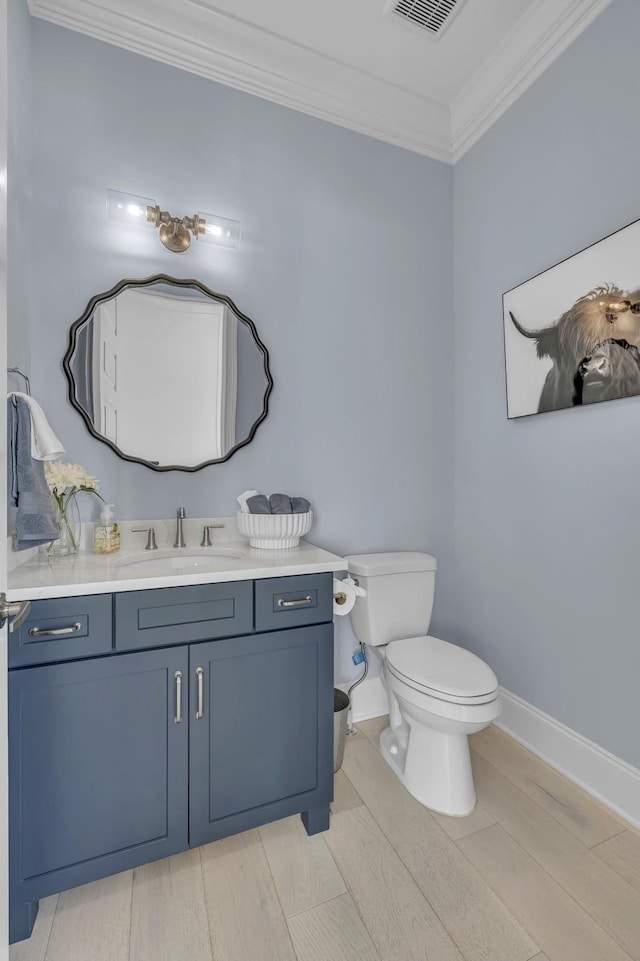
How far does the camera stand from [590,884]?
123 centimetres

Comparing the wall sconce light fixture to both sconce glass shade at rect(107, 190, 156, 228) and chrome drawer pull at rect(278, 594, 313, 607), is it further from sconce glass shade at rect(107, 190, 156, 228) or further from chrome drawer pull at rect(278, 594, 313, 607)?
chrome drawer pull at rect(278, 594, 313, 607)

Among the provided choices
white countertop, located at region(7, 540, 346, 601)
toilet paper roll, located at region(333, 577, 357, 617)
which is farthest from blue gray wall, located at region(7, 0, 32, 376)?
toilet paper roll, located at region(333, 577, 357, 617)

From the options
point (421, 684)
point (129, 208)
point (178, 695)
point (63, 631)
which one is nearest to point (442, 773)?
point (421, 684)

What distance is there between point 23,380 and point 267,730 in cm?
134

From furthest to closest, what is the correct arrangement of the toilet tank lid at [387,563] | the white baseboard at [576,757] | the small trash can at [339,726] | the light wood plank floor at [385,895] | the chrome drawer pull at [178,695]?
1. the toilet tank lid at [387,563]
2. the small trash can at [339,726]
3. the white baseboard at [576,757]
4. the chrome drawer pull at [178,695]
5. the light wood plank floor at [385,895]

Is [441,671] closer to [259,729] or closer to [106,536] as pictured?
[259,729]

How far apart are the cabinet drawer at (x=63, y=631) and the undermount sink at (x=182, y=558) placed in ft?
0.94

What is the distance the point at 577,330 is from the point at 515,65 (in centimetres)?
119

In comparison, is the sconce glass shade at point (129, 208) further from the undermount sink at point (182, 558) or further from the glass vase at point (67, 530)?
the undermount sink at point (182, 558)

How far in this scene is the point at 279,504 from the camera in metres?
1.64

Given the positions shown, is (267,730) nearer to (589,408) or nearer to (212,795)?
(212,795)

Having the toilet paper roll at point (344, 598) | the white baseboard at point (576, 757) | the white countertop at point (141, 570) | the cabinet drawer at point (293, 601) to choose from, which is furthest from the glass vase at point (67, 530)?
the white baseboard at point (576, 757)

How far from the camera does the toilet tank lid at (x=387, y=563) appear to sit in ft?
5.92

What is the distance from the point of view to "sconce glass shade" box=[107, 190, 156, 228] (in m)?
1.61
